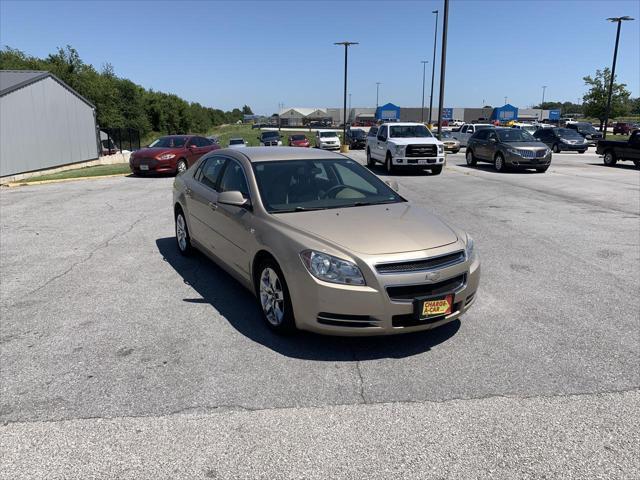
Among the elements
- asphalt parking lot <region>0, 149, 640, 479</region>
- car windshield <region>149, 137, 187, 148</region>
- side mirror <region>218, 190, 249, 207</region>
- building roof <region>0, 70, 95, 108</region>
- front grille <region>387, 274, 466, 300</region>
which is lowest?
asphalt parking lot <region>0, 149, 640, 479</region>

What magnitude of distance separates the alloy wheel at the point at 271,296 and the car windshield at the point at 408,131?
1553cm

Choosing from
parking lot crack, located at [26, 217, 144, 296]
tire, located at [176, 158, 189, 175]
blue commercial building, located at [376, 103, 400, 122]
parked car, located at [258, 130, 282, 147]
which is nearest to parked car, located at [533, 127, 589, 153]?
parked car, located at [258, 130, 282, 147]

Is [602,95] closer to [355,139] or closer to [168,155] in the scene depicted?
[355,139]

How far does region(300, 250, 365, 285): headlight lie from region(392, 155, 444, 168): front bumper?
14.7 m

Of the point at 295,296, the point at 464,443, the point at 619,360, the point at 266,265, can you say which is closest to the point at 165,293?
the point at 266,265

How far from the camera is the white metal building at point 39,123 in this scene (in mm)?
19531

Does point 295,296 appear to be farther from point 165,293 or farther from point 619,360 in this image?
point 619,360

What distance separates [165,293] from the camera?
5.64 metres

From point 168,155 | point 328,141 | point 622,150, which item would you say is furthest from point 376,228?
point 328,141

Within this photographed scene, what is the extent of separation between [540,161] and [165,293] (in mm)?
16872

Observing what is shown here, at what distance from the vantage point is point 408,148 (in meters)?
18.0

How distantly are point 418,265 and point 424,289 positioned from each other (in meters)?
0.19

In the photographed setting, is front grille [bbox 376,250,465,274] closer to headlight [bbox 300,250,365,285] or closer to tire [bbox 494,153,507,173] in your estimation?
headlight [bbox 300,250,365,285]

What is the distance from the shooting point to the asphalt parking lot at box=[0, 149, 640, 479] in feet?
9.45
